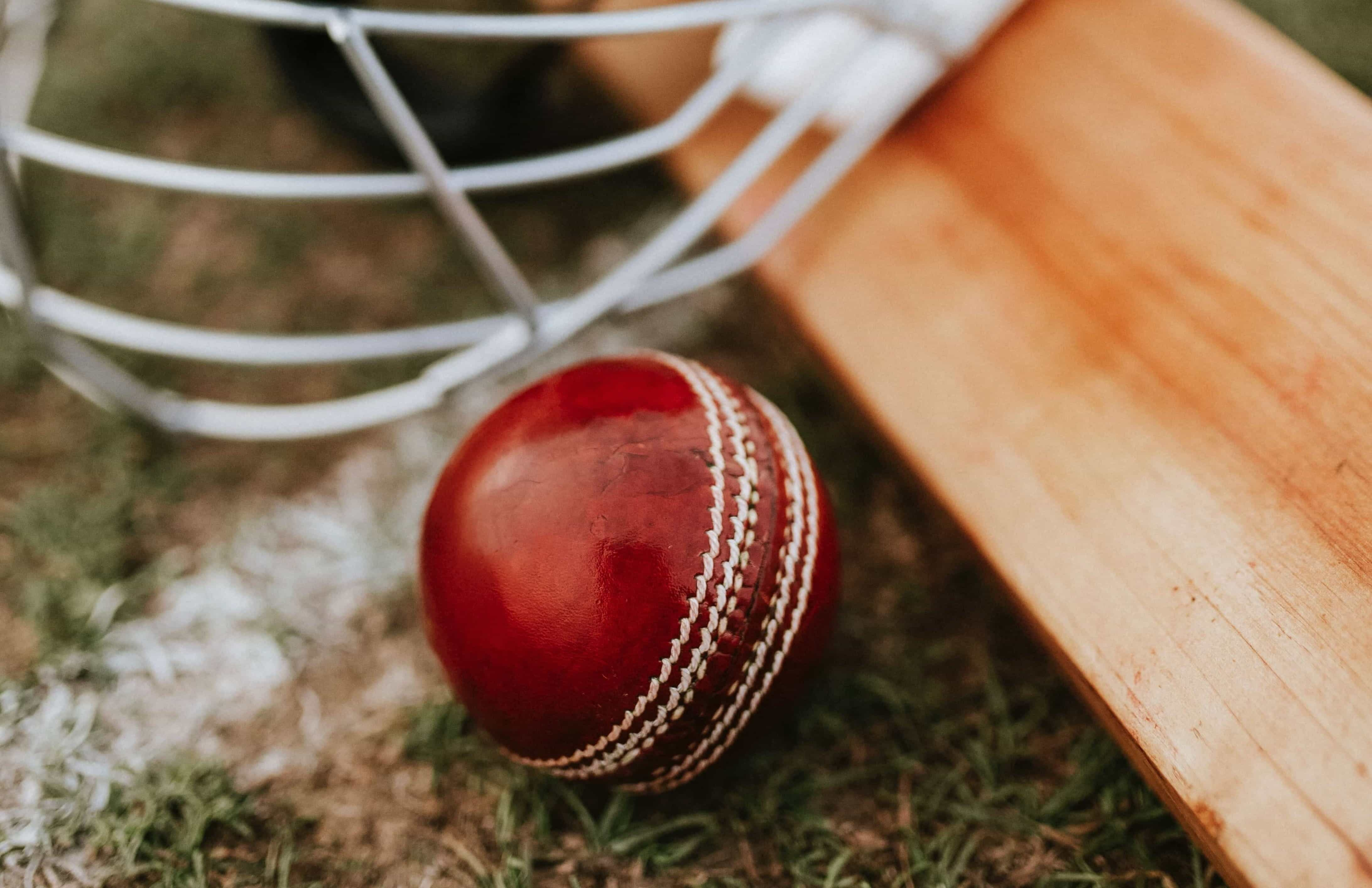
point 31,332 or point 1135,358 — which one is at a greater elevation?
point 1135,358

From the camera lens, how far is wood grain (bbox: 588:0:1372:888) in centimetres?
67

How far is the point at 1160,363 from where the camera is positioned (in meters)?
0.82

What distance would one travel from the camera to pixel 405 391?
1028mm

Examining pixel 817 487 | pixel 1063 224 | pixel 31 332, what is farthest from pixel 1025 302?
pixel 31 332

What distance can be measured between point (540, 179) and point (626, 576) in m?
0.45

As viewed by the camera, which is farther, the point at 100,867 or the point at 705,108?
the point at 705,108

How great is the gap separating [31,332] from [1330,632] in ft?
4.03

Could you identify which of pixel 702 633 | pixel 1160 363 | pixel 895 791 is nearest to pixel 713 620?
pixel 702 633

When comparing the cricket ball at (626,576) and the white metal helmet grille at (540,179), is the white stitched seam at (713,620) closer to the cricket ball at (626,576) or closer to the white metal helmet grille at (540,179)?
the cricket ball at (626,576)

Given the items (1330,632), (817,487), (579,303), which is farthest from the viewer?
(579,303)

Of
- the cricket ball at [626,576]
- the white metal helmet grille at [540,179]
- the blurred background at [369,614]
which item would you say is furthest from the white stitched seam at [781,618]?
the white metal helmet grille at [540,179]

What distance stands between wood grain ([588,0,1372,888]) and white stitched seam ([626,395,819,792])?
18 cm

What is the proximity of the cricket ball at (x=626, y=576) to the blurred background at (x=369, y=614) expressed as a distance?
0.18 metres

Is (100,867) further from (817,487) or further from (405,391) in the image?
(817,487)
